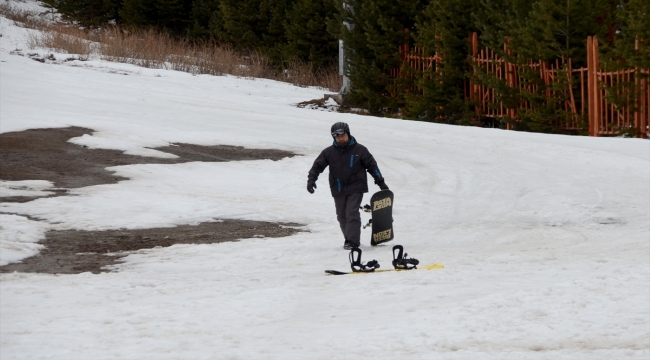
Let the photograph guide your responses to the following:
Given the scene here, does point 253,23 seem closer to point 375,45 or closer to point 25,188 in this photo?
point 375,45

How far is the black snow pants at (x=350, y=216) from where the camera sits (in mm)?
10203

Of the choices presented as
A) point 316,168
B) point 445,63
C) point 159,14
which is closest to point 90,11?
point 159,14

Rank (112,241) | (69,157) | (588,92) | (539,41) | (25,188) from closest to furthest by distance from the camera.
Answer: (112,241) → (25,188) → (69,157) → (588,92) → (539,41)

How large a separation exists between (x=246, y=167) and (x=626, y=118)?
8.44 metres

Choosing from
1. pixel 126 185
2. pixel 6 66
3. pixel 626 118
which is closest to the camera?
pixel 126 185

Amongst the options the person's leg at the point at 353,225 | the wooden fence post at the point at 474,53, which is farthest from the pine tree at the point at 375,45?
the person's leg at the point at 353,225

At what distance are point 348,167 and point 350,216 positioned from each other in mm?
539

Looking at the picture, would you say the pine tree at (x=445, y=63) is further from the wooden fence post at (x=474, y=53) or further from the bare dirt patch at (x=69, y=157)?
the bare dirt patch at (x=69, y=157)

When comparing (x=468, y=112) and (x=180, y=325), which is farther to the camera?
(x=468, y=112)

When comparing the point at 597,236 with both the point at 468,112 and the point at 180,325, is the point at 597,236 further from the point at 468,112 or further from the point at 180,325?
the point at 468,112

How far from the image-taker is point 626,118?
1956 cm

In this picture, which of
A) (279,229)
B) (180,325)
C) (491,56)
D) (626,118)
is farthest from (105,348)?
(491,56)

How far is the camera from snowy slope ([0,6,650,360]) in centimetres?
622

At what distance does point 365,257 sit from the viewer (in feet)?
32.0
